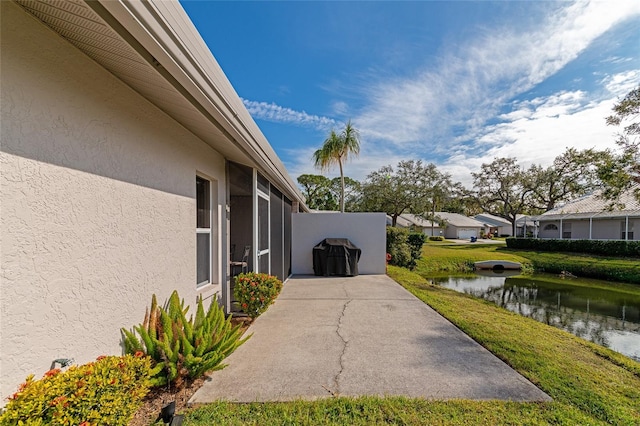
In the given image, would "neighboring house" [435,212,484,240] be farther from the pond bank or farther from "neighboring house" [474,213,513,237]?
the pond bank

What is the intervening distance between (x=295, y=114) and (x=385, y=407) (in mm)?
12534

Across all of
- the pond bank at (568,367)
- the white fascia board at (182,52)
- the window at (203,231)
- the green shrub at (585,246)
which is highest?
the white fascia board at (182,52)

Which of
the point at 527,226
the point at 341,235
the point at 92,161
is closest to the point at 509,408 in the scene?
the point at 92,161

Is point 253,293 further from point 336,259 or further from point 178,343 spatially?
point 336,259

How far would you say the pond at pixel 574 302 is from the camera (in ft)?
19.9

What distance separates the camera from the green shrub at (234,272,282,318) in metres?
4.61

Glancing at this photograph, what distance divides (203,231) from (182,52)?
2898 millimetres

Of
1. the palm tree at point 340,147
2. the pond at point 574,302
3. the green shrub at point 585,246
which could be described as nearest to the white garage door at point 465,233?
the green shrub at point 585,246

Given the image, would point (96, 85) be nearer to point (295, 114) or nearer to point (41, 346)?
point (41, 346)

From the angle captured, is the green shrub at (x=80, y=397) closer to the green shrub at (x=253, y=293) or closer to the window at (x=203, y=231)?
the window at (x=203, y=231)

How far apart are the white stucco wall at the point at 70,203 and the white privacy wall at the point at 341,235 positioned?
7.55 meters

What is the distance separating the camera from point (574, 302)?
916cm

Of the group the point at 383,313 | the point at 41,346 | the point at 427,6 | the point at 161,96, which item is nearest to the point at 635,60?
the point at 427,6

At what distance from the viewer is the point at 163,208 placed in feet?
10.1
